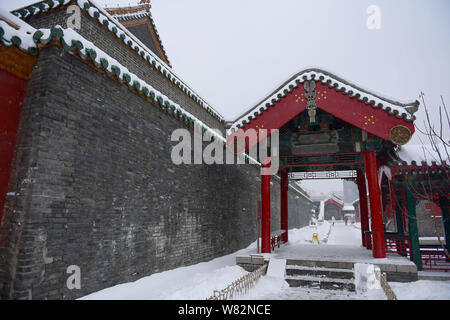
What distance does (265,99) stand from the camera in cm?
847

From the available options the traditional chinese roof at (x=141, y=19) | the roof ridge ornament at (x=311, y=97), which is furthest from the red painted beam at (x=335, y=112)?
the traditional chinese roof at (x=141, y=19)

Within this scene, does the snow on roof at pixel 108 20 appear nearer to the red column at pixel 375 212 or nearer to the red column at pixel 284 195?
the red column at pixel 284 195

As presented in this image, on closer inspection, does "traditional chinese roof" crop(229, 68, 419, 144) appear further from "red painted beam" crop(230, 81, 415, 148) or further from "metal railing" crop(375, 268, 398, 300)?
"metal railing" crop(375, 268, 398, 300)

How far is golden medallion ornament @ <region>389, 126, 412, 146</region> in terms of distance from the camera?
23.0 ft

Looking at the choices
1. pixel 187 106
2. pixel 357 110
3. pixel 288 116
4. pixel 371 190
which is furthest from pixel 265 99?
pixel 187 106

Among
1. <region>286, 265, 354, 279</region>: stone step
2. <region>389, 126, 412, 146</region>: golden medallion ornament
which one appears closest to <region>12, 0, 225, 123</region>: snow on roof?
<region>389, 126, 412, 146</region>: golden medallion ornament

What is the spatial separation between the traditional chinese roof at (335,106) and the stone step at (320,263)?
3.48 metres

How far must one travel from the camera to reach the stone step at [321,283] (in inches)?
260

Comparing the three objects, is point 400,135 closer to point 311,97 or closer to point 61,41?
point 311,97

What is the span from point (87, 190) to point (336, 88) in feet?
22.0

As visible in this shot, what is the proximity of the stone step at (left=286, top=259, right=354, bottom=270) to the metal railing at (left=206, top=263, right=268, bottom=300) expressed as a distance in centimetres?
99

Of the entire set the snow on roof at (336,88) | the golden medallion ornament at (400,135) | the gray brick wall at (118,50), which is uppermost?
the gray brick wall at (118,50)
